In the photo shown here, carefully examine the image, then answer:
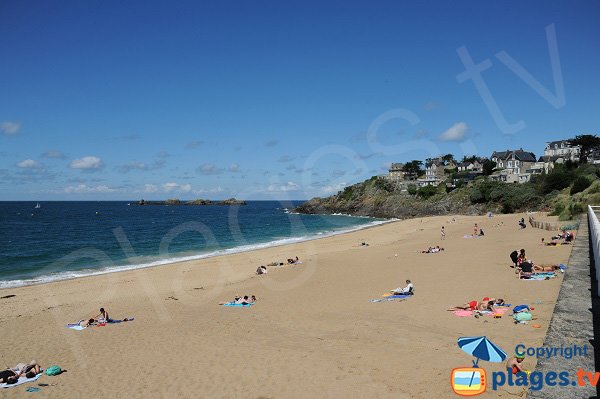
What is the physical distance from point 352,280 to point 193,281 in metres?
8.56

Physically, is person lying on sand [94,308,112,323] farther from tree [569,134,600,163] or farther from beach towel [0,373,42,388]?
tree [569,134,600,163]

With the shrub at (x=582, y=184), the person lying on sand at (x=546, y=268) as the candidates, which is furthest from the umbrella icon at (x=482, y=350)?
the shrub at (x=582, y=184)

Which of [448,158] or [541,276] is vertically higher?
[448,158]

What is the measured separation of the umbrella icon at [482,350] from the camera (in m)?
7.27

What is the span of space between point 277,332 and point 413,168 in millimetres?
136507

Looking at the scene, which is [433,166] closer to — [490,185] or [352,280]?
[490,185]

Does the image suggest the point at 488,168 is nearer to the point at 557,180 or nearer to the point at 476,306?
the point at 557,180

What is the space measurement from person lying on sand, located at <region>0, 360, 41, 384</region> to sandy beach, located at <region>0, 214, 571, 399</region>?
269mm

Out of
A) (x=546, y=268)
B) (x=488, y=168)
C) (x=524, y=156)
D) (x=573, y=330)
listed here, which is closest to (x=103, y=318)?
(x=573, y=330)

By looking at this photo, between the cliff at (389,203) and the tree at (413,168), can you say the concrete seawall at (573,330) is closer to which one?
the cliff at (389,203)

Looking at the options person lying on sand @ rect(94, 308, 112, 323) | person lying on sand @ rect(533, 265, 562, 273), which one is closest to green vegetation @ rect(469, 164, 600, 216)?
person lying on sand @ rect(533, 265, 562, 273)

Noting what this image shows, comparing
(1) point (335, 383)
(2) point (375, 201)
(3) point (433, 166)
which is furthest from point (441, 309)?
(3) point (433, 166)

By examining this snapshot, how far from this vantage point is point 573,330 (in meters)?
6.63

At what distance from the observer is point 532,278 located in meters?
14.1
